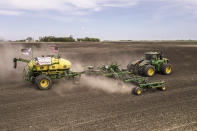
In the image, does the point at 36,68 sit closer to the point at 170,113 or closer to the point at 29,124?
the point at 29,124

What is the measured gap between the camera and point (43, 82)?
10445 mm

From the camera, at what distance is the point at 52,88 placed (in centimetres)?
1069

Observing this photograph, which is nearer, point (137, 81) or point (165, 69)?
point (137, 81)

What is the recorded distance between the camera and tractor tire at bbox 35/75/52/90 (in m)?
10.2

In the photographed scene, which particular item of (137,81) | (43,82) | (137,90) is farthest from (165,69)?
(43,82)

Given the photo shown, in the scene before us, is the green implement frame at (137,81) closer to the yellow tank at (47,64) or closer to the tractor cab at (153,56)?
the yellow tank at (47,64)

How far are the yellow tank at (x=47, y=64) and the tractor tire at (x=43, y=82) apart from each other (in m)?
0.60

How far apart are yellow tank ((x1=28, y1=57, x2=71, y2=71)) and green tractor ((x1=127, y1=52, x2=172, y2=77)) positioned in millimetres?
5331

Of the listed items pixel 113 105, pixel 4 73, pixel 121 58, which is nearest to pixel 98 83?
pixel 113 105

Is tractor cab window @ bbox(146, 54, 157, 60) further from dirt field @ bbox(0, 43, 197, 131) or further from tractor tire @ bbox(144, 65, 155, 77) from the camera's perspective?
dirt field @ bbox(0, 43, 197, 131)

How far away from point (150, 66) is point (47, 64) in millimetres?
7412

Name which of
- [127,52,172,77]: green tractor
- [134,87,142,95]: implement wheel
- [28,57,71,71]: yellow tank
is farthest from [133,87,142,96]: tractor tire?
[28,57,71,71]: yellow tank

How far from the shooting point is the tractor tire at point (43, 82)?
1020cm

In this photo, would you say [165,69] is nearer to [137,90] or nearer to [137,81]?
[137,81]
